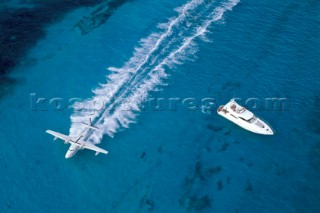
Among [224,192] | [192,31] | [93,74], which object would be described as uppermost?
[192,31]

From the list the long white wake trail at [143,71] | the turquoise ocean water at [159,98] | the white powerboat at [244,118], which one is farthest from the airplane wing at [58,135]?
the white powerboat at [244,118]

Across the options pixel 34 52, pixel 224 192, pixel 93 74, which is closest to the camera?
pixel 224 192

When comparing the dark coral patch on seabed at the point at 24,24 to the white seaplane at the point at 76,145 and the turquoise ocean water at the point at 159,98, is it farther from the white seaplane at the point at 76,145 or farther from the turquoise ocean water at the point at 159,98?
the white seaplane at the point at 76,145

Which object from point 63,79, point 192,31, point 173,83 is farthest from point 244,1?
point 63,79

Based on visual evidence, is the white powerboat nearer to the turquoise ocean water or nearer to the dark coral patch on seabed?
the turquoise ocean water

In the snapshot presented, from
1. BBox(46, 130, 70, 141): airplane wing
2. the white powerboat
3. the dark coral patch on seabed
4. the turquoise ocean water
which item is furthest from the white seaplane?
the white powerboat

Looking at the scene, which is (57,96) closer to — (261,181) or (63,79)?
(63,79)
